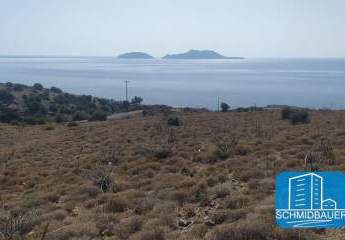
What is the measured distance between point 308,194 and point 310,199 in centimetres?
4

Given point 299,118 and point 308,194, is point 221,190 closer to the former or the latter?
point 308,194

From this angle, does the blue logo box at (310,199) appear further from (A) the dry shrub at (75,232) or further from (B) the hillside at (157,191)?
(A) the dry shrub at (75,232)

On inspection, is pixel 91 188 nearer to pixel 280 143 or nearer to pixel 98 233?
pixel 98 233

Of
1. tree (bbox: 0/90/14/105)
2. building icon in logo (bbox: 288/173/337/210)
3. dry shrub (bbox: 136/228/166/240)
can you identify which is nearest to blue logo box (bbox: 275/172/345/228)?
building icon in logo (bbox: 288/173/337/210)

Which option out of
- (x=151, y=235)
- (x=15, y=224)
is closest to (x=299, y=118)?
(x=151, y=235)

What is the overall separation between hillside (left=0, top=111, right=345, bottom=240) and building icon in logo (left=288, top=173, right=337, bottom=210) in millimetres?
2793

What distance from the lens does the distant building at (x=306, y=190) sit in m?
3.60

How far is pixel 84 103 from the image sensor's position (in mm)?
78812

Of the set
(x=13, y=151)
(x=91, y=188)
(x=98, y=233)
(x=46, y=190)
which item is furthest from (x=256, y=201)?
(x=13, y=151)

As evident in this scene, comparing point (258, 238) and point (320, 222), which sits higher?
point (320, 222)

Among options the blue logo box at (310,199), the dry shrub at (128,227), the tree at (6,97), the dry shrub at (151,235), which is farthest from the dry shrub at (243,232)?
the tree at (6,97)

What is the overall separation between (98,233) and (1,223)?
2.03m

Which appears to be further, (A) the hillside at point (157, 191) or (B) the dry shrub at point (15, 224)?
(A) the hillside at point (157, 191)

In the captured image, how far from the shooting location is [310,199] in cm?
362
